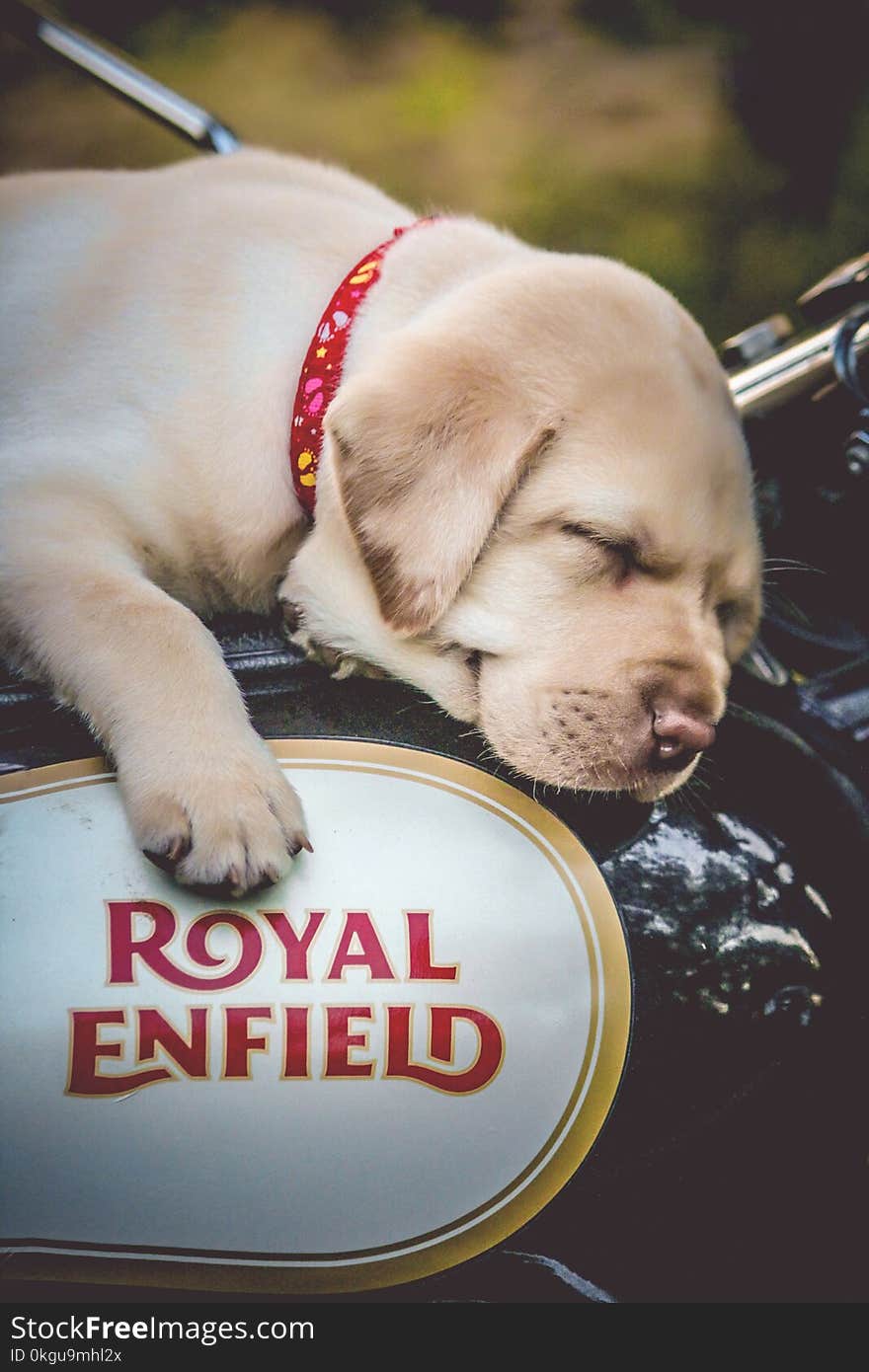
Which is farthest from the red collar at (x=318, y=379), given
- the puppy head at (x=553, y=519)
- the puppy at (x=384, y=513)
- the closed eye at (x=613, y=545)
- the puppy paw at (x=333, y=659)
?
the closed eye at (x=613, y=545)

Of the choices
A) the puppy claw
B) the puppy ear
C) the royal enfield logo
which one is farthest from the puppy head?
the puppy claw

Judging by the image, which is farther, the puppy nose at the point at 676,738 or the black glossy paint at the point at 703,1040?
the puppy nose at the point at 676,738

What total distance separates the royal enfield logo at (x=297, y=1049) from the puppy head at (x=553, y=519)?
1.07 feet

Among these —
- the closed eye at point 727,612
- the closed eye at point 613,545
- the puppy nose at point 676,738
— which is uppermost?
the closed eye at point 613,545

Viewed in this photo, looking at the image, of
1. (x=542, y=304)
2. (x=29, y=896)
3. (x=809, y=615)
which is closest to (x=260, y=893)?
(x=29, y=896)

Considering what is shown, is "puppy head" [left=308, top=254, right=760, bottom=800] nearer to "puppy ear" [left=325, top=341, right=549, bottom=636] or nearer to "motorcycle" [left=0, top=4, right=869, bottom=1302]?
"puppy ear" [left=325, top=341, right=549, bottom=636]

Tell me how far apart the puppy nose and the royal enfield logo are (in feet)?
0.95

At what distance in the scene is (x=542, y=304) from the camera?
2.29m

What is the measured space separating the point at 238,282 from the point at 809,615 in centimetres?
133

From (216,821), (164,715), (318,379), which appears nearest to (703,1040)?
(216,821)

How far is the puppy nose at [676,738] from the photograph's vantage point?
82.2 inches

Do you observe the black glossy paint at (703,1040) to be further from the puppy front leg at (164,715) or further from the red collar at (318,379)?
the red collar at (318,379)

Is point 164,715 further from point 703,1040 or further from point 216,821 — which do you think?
point 703,1040

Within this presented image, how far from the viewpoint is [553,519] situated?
2.22 m
